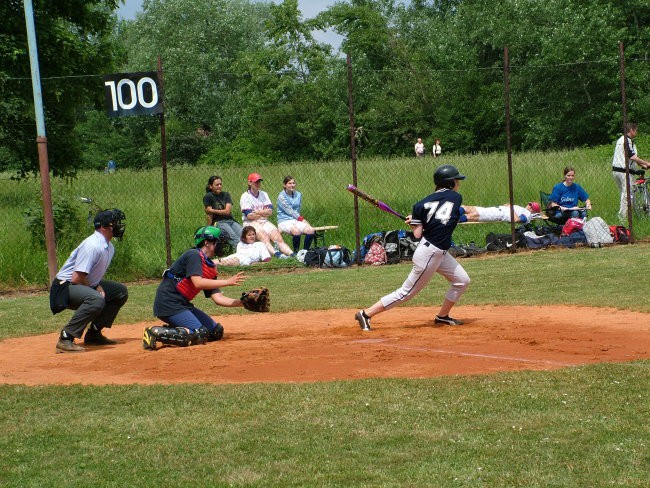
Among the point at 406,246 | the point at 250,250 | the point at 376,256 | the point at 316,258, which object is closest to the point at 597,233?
the point at 406,246

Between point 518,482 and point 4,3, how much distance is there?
73.2ft

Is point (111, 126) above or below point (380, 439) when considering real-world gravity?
above

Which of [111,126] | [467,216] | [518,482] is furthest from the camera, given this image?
[111,126]

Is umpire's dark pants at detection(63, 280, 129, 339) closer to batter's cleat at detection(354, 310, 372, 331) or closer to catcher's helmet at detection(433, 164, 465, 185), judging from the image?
batter's cleat at detection(354, 310, 372, 331)

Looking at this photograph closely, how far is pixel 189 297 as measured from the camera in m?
10.6

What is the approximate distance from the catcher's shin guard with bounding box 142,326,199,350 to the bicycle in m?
12.9

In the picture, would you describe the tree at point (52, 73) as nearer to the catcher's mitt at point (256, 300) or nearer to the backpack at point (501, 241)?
the backpack at point (501, 241)

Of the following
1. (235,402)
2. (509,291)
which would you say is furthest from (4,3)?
(235,402)

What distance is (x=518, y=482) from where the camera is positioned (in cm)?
554

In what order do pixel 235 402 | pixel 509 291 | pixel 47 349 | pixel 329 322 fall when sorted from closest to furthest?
pixel 235 402 < pixel 47 349 < pixel 329 322 < pixel 509 291

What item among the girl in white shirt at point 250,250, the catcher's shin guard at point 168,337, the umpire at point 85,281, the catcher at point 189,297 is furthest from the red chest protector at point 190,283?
the girl in white shirt at point 250,250

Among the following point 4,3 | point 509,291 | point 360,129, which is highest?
point 4,3

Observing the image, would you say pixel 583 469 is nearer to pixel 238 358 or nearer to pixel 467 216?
pixel 238 358

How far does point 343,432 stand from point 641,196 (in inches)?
635
